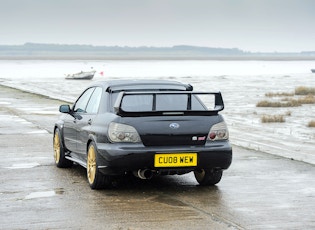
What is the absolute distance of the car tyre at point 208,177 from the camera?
1088 centimetres

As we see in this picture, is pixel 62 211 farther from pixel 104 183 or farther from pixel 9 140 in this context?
pixel 9 140

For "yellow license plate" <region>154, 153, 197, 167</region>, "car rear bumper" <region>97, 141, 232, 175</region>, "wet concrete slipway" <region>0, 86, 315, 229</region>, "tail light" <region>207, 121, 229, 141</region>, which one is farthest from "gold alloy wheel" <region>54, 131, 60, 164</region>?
"tail light" <region>207, 121, 229, 141</region>

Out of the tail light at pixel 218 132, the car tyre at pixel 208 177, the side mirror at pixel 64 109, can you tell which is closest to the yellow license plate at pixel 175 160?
the tail light at pixel 218 132

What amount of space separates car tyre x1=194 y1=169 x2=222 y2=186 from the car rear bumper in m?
0.50

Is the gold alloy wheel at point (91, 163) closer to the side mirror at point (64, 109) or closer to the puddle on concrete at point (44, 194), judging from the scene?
the puddle on concrete at point (44, 194)

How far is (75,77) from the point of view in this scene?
237 ft

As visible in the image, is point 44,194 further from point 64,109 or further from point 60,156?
point 60,156

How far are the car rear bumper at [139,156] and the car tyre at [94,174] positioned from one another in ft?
0.52

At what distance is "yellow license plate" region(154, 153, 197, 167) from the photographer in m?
10.1

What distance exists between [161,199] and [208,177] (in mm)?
1180

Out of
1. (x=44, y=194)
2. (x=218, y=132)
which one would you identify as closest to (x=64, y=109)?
(x=44, y=194)

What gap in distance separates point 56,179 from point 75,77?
61200 mm

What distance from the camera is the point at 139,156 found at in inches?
394

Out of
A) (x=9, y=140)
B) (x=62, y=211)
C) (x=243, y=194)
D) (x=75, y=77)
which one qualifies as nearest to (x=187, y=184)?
(x=243, y=194)
